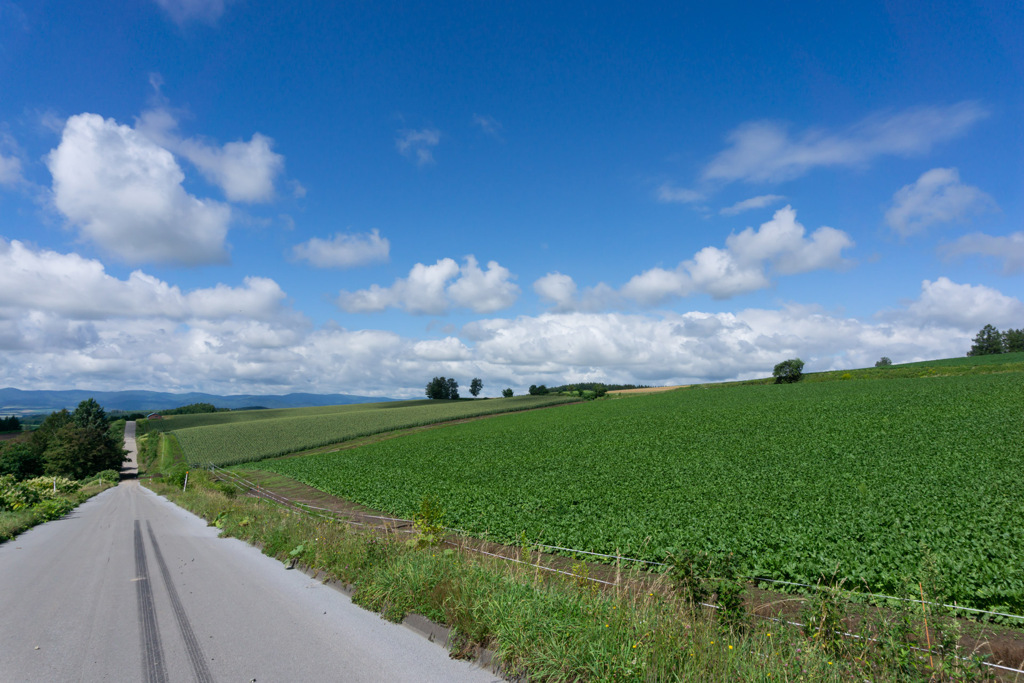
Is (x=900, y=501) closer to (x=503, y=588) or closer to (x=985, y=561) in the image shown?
(x=985, y=561)

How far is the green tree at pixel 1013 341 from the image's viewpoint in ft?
353

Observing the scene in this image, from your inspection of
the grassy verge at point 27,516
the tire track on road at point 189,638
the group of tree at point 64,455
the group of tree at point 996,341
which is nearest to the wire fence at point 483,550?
the tire track on road at point 189,638

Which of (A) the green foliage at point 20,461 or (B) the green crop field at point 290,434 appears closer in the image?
(B) the green crop field at point 290,434

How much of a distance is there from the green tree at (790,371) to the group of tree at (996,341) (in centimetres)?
7529

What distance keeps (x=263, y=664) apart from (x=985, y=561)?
14.7 metres

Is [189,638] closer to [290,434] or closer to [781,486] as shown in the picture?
[781,486]

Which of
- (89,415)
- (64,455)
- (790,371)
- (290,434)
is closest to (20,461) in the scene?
(64,455)

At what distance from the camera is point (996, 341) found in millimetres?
114875

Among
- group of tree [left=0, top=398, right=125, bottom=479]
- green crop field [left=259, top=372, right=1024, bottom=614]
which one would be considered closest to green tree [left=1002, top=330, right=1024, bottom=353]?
green crop field [left=259, top=372, right=1024, bottom=614]

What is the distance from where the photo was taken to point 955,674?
15.3ft

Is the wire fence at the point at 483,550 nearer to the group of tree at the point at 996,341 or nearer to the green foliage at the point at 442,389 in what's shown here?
the green foliage at the point at 442,389

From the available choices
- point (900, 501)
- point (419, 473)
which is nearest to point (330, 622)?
point (900, 501)

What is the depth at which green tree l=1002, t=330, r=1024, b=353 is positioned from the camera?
108 m

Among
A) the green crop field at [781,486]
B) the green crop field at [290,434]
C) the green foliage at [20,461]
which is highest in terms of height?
the green crop field at [781,486]
